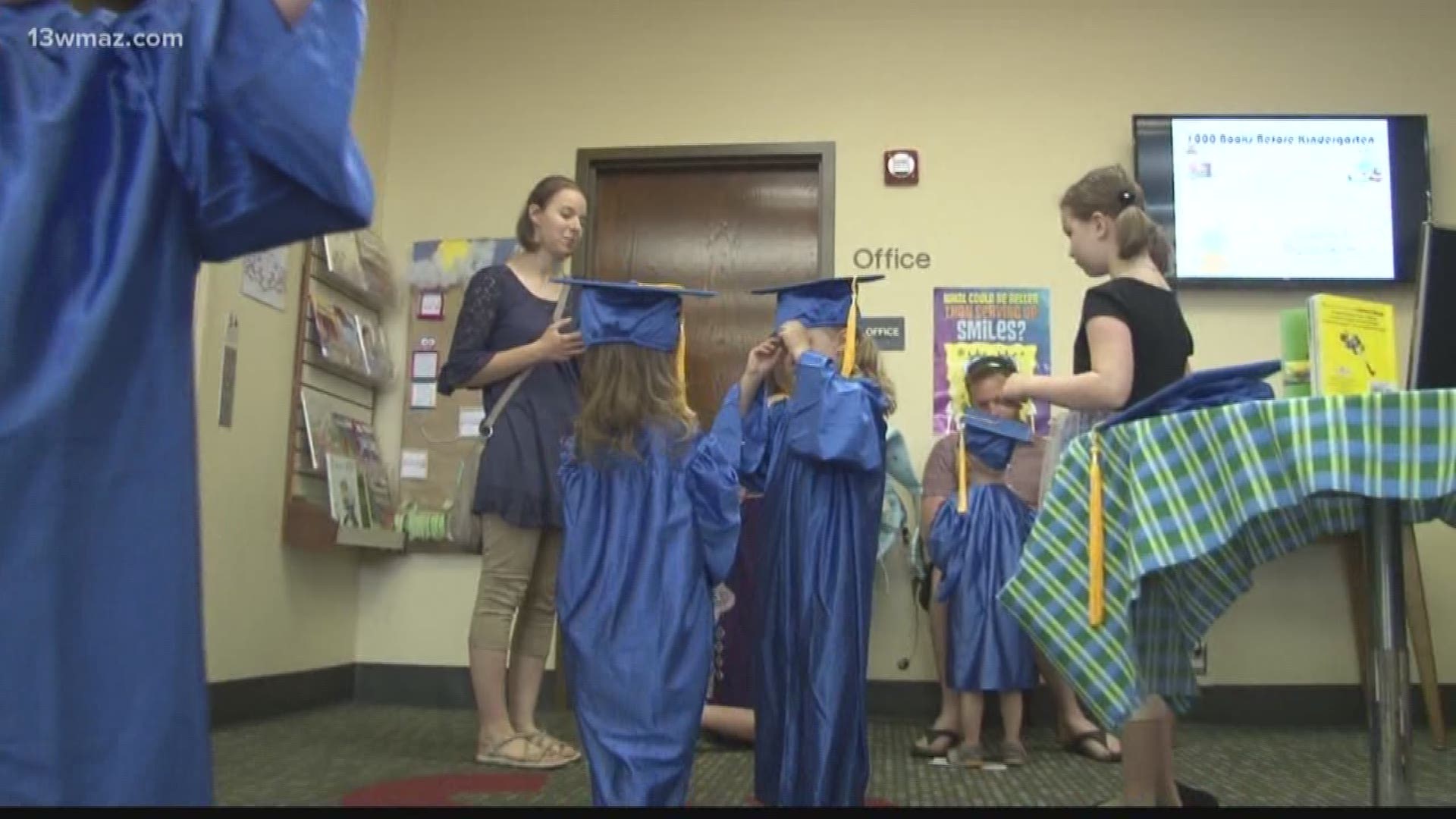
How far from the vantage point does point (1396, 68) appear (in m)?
4.21

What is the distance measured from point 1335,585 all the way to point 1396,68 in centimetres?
185

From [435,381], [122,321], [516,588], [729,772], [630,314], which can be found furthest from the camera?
[435,381]

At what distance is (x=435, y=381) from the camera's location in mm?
4281

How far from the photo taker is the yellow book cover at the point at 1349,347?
5.60ft

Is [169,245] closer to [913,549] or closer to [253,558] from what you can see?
[253,558]

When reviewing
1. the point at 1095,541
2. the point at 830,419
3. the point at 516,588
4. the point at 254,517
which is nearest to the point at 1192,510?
the point at 1095,541

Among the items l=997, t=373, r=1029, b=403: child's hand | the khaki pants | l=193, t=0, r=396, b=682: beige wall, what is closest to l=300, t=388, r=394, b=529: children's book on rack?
l=193, t=0, r=396, b=682: beige wall

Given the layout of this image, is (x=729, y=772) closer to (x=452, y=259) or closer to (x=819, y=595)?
(x=819, y=595)

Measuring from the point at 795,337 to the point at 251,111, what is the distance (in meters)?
1.58

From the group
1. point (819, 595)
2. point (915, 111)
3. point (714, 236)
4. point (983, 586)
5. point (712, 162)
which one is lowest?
point (983, 586)

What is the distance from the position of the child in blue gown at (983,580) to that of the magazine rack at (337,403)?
6.20ft

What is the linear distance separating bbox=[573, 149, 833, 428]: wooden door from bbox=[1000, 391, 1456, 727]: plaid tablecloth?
2.62 metres

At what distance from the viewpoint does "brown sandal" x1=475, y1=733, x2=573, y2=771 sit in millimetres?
2713

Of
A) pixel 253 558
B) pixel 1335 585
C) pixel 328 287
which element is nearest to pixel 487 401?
pixel 253 558
